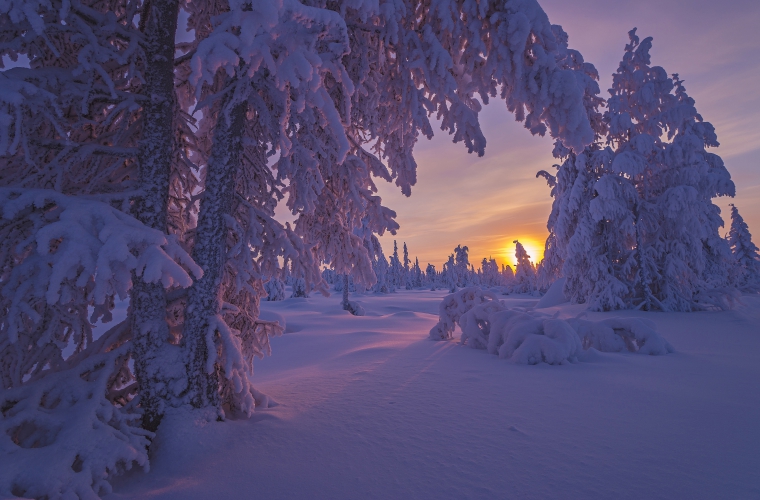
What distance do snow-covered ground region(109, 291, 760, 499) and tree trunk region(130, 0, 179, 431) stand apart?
44cm

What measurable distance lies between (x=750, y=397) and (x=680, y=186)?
12226 millimetres

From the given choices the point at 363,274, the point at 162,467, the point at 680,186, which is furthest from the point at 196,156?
the point at 680,186

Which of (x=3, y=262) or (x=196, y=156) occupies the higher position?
(x=196, y=156)

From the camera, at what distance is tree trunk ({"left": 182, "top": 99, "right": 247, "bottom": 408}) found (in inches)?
112

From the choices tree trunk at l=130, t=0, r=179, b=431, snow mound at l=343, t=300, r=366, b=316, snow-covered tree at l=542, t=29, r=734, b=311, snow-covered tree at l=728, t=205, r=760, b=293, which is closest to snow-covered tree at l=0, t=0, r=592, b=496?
tree trunk at l=130, t=0, r=179, b=431

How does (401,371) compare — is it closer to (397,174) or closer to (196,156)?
(397,174)

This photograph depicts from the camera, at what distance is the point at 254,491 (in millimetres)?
1999

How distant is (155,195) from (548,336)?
220 inches

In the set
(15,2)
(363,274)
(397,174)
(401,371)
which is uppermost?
(15,2)

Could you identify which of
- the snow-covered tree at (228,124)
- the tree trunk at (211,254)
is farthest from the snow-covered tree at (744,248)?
the tree trunk at (211,254)

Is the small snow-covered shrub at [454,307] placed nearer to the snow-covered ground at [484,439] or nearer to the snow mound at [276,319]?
the snow-covered ground at [484,439]

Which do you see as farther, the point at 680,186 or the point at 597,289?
the point at 597,289

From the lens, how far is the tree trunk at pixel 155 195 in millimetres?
2701

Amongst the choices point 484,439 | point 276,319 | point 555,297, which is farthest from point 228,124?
point 555,297
